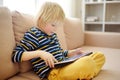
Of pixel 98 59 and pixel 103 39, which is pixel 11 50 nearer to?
pixel 98 59

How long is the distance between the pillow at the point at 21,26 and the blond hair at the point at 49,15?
0.12 meters

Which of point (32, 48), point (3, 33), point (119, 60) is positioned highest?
point (3, 33)

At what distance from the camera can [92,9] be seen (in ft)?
10.4

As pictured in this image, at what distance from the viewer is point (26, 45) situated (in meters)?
1.08

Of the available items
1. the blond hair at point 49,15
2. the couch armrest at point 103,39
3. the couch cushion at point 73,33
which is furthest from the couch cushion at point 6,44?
the couch armrest at point 103,39

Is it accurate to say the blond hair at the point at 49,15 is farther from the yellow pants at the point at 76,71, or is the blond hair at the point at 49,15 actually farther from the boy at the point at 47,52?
the yellow pants at the point at 76,71

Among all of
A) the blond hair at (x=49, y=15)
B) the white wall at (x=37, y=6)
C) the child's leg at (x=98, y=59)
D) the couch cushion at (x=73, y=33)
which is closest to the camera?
the blond hair at (x=49, y=15)

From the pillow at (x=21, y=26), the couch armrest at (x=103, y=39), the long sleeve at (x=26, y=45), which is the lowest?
the couch armrest at (x=103, y=39)

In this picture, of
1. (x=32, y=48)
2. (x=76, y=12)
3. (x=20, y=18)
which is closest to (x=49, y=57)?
(x=32, y=48)

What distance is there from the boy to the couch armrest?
98 cm

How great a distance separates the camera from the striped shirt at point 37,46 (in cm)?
107

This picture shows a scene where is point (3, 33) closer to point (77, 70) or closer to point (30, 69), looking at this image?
point (30, 69)

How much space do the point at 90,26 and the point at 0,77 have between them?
95.9 inches

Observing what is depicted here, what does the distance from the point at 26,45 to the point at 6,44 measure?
0.38 feet
